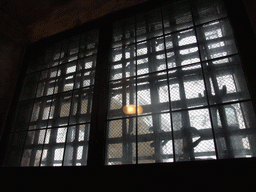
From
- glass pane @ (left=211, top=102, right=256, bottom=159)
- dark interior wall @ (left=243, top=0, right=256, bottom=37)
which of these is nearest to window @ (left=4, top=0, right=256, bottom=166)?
glass pane @ (left=211, top=102, right=256, bottom=159)

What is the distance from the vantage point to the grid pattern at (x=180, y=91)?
1.29 m

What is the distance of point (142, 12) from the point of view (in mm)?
2037

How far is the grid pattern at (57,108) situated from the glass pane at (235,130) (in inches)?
41.3

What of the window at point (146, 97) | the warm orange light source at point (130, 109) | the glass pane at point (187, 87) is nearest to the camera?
the window at point (146, 97)

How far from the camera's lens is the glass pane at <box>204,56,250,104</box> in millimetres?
1354

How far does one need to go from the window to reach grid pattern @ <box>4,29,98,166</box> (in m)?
0.01

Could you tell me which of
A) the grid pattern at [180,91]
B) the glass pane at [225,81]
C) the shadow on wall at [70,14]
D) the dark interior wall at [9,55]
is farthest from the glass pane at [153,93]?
the dark interior wall at [9,55]

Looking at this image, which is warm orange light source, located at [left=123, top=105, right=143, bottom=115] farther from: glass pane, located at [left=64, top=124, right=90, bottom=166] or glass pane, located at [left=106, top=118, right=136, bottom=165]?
glass pane, located at [left=64, top=124, right=90, bottom=166]

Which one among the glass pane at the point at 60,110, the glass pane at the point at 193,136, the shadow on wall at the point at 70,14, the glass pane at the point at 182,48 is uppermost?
the shadow on wall at the point at 70,14

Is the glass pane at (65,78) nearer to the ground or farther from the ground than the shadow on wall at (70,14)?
nearer to the ground

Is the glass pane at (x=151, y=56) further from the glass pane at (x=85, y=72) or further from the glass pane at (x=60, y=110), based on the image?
the glass pane at (x=60, y=110)

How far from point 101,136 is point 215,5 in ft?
5.00

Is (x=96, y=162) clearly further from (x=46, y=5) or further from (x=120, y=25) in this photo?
(x=46, y=5)

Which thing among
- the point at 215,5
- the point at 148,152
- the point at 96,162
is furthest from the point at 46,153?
the point at 215,5
